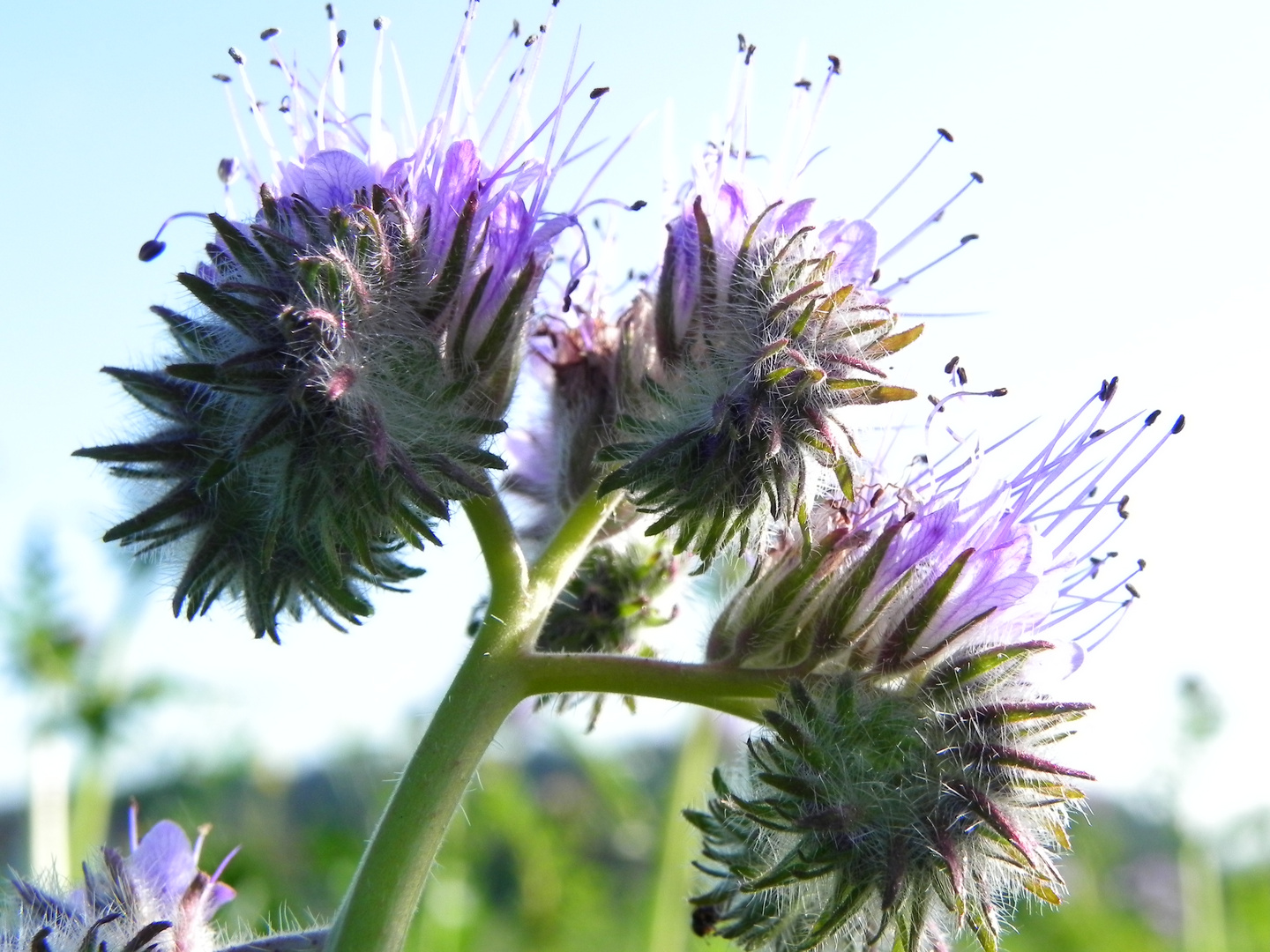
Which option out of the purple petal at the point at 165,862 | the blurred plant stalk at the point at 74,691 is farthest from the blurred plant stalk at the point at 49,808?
the purple petal at the point at 165,862

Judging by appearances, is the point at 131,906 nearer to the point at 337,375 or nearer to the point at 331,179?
the point at 337,375

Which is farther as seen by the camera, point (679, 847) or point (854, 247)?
point (679, 847)

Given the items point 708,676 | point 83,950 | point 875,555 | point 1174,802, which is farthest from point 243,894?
point 1174,802

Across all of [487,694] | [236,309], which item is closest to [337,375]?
[236,309]

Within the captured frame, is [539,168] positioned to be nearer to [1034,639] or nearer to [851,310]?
[851,310]

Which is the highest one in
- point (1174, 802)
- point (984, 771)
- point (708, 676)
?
point (708, 676)

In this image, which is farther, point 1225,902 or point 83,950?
point 1225,902

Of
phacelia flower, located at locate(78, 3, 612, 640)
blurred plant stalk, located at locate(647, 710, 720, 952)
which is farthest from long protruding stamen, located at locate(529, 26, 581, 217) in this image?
blurred plant stalk, located at locate(647, 710, 720, 952)
